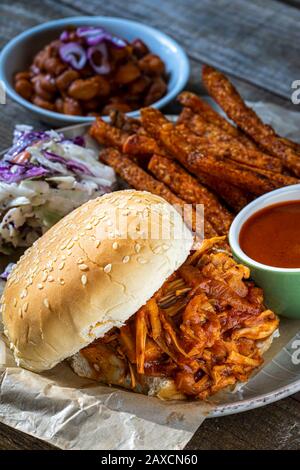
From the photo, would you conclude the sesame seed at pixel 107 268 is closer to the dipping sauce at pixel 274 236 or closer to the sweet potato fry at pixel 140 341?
the sweet potato fry at pixel 140 341

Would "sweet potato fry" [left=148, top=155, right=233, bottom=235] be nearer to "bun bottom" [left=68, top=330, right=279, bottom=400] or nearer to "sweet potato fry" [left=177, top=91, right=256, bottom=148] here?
"sweet potato fry" [left=177, top=91, right=256, bottom=148]

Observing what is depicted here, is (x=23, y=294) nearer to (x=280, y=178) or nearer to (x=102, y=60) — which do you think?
(x=280, y=178)

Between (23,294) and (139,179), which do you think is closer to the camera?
(23,294)

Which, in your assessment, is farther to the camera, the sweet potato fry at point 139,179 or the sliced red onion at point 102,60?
the sliced red onion at point 102,60

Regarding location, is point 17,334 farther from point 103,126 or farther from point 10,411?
point 103,126

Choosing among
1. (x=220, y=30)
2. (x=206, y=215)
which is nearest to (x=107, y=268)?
(x=206, y=215)

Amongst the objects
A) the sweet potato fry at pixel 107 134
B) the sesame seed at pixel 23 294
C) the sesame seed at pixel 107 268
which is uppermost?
the sesame seed at pixel 107 268

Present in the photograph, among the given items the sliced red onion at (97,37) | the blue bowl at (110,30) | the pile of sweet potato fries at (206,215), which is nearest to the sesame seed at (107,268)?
the pile of sweet potato fries at (206,215)
